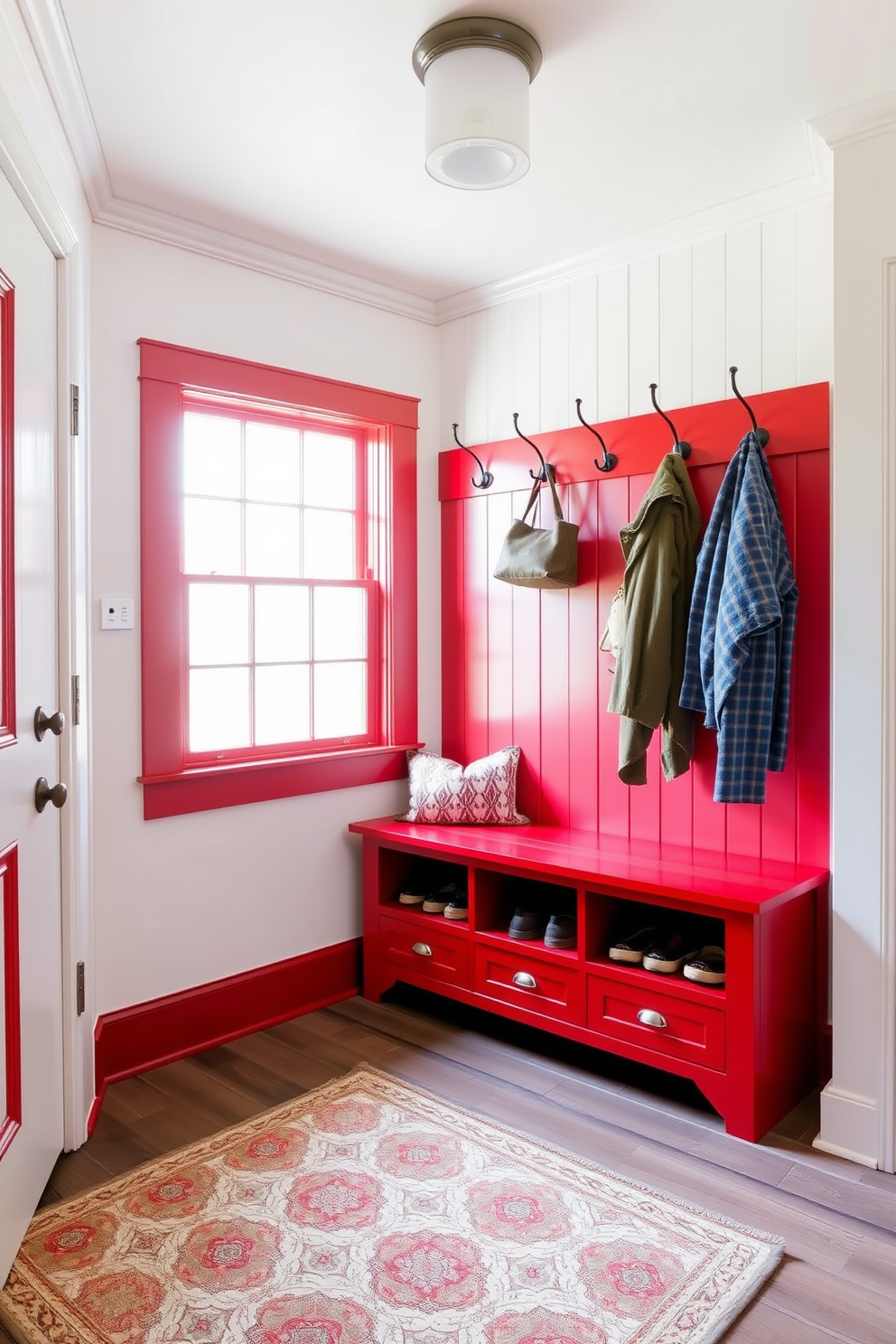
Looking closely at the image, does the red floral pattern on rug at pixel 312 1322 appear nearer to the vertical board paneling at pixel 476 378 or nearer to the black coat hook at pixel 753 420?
the black coat hook at pixel 753 420

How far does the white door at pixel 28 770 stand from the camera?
5.53 ft

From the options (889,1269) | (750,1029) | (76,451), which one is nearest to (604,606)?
(750,1029)

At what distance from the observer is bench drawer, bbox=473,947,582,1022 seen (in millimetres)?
2635

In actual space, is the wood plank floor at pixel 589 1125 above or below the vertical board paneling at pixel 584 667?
below

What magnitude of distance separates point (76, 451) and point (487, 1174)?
6.47 ft

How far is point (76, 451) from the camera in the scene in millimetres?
2234

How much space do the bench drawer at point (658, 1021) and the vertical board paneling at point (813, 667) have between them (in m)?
0.56

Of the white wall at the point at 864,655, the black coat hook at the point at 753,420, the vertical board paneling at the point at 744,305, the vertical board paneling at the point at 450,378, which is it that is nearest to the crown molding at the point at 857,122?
the white wall at the point at 864,655

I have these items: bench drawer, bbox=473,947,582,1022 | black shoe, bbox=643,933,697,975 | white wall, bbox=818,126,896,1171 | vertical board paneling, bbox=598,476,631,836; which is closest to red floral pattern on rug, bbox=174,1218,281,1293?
bench drawer, bbox=473,947,582,1022

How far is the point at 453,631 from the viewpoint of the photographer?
3.54m

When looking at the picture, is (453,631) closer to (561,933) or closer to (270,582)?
(270,582)

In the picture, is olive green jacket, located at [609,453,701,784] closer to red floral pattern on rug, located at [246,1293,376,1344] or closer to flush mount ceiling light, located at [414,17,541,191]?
flush mount ceiling light, located at [414,17,541,191]

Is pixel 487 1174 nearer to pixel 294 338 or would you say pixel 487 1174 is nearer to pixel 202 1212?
pixel 202 1212

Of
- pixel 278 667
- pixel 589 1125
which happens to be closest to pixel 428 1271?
pixel 589 1125
